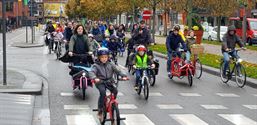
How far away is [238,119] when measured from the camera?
31.8 ft

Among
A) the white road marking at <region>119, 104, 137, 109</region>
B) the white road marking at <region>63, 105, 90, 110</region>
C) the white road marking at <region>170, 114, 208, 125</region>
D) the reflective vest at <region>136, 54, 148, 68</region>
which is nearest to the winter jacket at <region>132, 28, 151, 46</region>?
the reflective vest at <region>136, 54, 148, 68</region>

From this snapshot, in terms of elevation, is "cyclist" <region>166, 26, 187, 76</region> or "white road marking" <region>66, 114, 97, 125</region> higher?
"cyclist" <region>166, 26, 187, 76</region>

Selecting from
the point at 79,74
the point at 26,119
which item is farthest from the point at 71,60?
the point at 26,119

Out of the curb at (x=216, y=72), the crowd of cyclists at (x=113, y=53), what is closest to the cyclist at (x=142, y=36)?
the crowd of cyclists at (x=113, y=53)

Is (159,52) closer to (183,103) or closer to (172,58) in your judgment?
(172,58)

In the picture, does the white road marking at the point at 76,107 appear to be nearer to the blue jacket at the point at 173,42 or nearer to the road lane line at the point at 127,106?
the road lane line at the point at 127,106

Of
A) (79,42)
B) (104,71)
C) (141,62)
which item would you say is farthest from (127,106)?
(79,42)

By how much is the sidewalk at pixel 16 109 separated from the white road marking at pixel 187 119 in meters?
2.60

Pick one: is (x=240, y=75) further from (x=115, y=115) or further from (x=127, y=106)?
(x=115, y=115)

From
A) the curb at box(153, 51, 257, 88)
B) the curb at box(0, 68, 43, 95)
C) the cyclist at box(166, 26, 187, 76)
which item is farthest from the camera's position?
the cyclist at box(166, 26, 187, 76)

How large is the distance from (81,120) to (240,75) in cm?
669

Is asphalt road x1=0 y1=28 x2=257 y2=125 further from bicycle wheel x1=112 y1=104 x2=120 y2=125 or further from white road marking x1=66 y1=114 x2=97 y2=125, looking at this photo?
bicycle wheel x1=112 y1=104 x2=120 y2=125

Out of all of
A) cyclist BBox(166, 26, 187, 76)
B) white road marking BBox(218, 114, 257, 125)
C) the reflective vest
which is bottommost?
white road marking BBox(218, 114, 257, 125)

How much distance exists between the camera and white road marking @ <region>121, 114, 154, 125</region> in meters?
9.11
